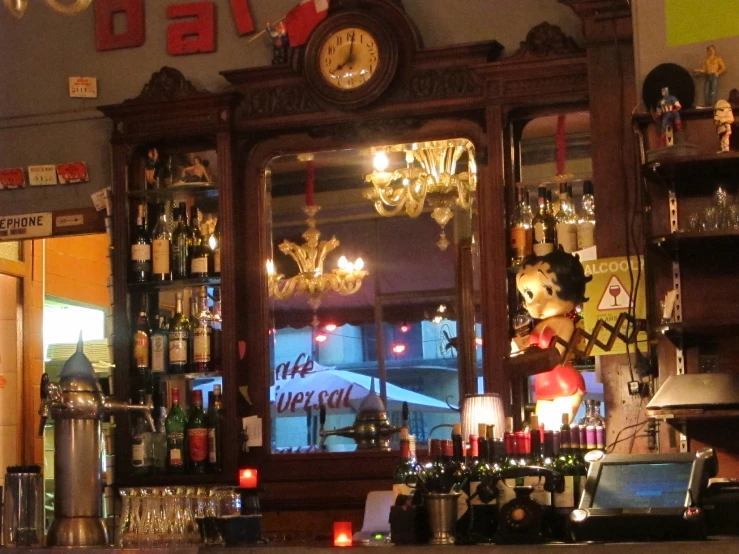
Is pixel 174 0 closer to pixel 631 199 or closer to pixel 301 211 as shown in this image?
pixel 301 211

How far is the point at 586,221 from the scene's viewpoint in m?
4.55

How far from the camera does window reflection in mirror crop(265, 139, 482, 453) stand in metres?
4.79

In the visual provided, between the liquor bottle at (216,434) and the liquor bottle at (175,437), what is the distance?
12 centimetres

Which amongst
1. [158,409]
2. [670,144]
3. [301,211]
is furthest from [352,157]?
[670,144]

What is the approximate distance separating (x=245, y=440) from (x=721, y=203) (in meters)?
2.12

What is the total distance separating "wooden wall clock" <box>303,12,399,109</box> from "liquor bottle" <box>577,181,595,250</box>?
861 mm

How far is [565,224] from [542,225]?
3.3 inches

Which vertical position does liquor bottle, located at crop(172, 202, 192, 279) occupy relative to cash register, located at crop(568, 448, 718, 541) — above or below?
above

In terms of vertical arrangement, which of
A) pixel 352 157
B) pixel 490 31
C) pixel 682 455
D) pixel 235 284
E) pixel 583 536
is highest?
pixel 490 31

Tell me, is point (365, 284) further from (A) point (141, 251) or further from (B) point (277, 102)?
(A) point (141, 251)

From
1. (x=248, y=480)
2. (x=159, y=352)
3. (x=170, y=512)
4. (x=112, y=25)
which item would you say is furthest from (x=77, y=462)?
(x=112, y=25)

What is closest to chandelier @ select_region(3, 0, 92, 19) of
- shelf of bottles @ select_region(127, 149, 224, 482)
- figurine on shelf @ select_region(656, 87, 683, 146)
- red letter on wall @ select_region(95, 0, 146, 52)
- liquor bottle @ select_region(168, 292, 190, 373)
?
figurine on shelf @ select_region(656, 87, 683, 146)

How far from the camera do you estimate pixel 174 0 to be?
17.2ft

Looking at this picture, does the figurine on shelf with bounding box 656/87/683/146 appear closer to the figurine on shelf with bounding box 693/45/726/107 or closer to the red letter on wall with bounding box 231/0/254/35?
the figurine on shelf with bounding box 693/45/726/107
